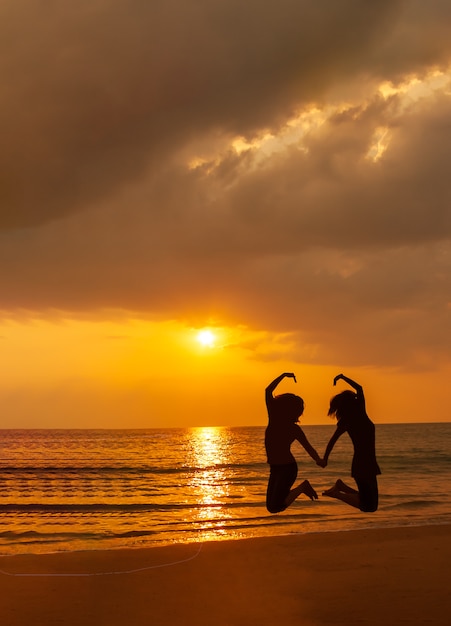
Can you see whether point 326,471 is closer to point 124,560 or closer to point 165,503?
point 165,503

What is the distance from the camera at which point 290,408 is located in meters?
8.41

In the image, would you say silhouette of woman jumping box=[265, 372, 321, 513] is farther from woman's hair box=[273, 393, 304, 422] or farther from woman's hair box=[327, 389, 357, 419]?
woman's hair box=[327, 389, 357, 419]

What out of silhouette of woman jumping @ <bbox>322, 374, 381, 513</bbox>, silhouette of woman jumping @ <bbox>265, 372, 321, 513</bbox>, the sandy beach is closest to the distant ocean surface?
the sandy beach

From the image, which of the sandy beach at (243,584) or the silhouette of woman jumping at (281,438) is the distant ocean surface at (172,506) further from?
the silhouette of woman jumping at (281,438)

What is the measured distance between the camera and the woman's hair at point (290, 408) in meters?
8.41

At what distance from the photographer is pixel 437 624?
13.4m

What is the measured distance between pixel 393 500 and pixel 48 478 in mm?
32212

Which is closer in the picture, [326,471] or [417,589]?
[417,589]

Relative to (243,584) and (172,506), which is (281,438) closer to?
(243,584)

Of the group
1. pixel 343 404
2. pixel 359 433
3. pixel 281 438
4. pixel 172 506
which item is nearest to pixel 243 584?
pixel 281 438

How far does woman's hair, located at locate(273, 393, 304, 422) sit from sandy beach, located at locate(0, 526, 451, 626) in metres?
7.45

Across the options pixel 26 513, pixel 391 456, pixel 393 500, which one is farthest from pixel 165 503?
pixel 391 456

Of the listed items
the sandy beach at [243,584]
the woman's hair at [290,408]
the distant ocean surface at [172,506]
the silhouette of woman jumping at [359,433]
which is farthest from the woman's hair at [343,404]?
the distant ocean surface at [172,506]

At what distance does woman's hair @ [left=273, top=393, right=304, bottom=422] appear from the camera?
27.6ft
